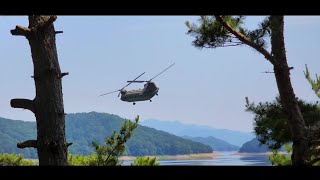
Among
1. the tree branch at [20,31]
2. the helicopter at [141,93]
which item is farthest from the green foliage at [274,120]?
the helicopter at [141,93]

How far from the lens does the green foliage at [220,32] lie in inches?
→ 106

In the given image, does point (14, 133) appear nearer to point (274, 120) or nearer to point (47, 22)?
point (47, 22)

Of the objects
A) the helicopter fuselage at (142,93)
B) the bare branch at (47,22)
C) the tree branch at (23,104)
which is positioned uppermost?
the helicopter fuselage at (142,93)

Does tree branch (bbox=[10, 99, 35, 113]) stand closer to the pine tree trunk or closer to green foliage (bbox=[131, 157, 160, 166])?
the pine tree trunk

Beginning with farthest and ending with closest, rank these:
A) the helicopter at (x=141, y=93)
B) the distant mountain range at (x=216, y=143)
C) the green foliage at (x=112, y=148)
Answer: the distant mountain range at (x=216, y=143) < the helicopter at (x=141, y=93) < the green foliage at (x=112, y=148)

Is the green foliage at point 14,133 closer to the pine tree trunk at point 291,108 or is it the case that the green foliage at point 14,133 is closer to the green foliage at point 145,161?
the green foliage at point 145,161

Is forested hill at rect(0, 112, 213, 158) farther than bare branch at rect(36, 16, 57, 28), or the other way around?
forested hill at rect(0, 112, 213, 158)

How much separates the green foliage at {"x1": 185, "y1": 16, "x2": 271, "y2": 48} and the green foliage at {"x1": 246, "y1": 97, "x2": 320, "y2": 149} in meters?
0.48

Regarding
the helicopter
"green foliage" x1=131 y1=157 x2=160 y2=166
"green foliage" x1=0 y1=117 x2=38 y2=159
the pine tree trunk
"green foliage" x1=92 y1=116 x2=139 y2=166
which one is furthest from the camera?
"green foliage" x1=0 y1=117 x2=38 y2=159

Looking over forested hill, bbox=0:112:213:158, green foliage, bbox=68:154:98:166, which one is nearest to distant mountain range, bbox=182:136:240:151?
forested hill, bbox=0:112:213:158

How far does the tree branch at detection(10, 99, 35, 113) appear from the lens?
2.45m

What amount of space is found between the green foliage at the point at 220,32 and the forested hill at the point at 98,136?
1046cm

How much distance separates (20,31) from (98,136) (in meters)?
12.4
